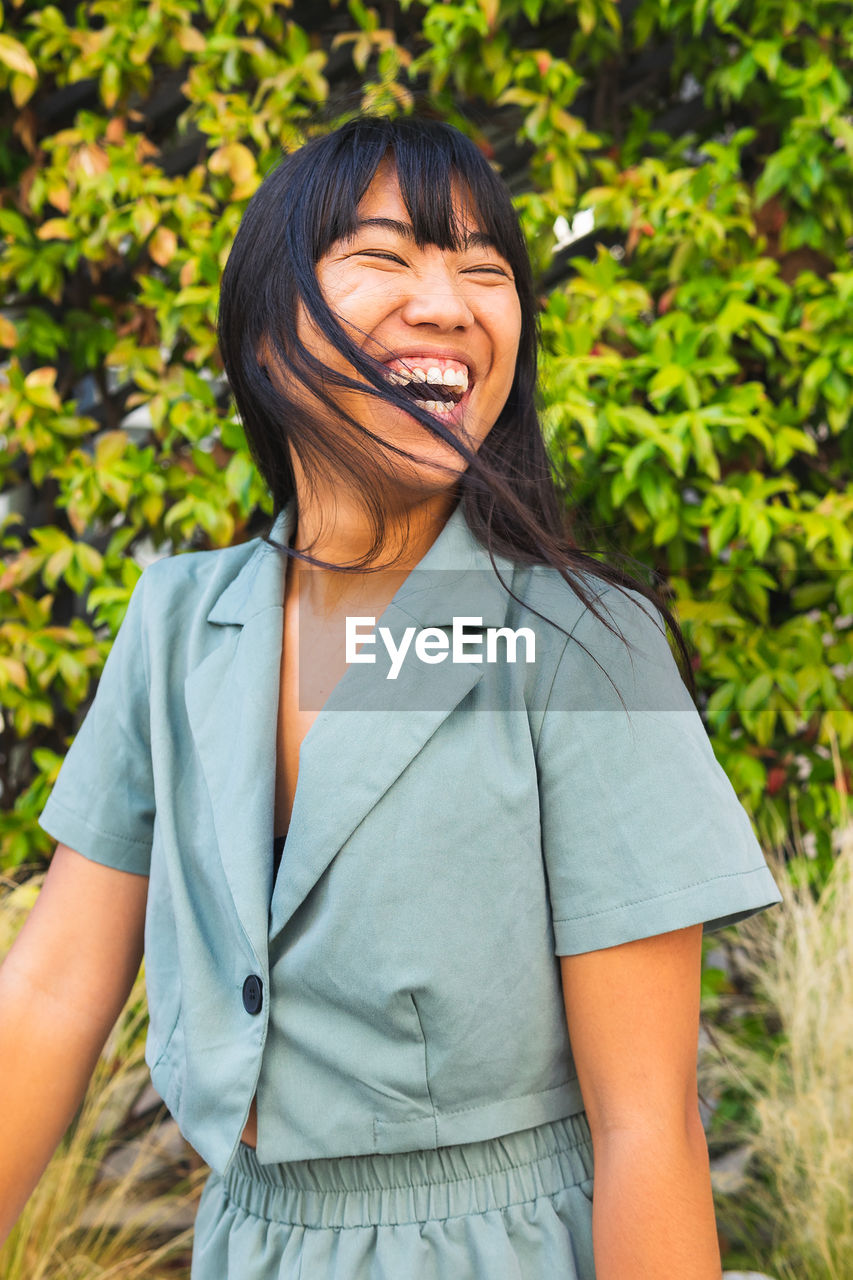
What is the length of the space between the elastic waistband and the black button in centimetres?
17

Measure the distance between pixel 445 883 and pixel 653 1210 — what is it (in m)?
0.32

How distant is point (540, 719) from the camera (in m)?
0.97

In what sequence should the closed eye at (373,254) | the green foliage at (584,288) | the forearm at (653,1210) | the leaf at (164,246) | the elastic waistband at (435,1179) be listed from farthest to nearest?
the leaf at (164,246) < the green foliage at (584,288) < the closed eye at (373,254) < the elastic waistband at (435,1179) < the forearm at (653,1210)

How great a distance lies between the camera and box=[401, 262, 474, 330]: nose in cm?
107

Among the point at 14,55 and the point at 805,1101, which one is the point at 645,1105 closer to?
the point at 805,1101

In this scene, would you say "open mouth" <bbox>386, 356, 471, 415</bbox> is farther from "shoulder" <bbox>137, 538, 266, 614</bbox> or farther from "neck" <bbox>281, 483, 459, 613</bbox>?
"shoulder" <bbox>137, 538, 266, 614</bbox>

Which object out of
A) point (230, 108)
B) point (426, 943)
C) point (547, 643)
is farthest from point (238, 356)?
point (230, 108)

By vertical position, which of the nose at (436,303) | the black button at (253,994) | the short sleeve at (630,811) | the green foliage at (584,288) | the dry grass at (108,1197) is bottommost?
the dry grass at (108,1197)

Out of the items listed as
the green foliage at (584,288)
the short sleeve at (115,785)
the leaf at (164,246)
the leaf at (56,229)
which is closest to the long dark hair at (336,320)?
the short sleeve at (115,785)

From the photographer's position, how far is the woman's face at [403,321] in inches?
42.4

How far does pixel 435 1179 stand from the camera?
980mm

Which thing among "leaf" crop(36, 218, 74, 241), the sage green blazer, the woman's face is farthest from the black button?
"leaf" crop(36, 218, 74, 241)

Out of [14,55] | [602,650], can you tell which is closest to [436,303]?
[602,650]

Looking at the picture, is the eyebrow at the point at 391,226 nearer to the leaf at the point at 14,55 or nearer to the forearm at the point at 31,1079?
the forearm at the point at 31,1079
